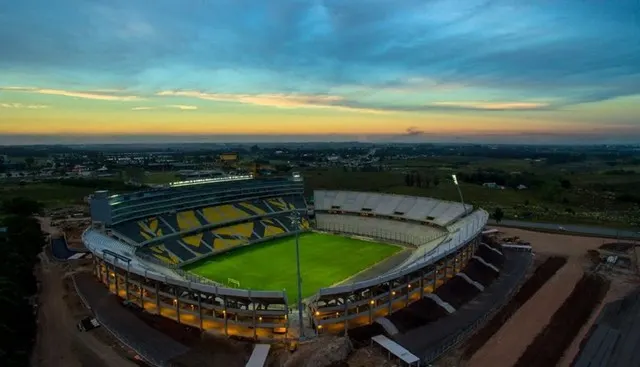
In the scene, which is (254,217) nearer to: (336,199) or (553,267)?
(336,199)

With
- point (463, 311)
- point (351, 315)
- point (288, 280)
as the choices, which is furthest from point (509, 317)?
point (288, 280)

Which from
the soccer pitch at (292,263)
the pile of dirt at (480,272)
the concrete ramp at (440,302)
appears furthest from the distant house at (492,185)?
the concrete ramp at (440,302)

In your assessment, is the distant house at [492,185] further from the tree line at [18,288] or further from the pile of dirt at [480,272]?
the tree line at [18,288]

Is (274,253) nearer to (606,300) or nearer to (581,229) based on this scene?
(606,300)

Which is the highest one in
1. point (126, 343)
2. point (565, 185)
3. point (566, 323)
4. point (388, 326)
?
point (565, 185)

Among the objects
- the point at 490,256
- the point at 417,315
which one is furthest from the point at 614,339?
the point at 490,256

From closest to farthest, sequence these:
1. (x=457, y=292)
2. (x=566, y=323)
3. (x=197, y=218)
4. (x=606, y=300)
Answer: (x=566, y=323)
(x=606, y=300)
(x=457, y=292)
(x=197, y=218)

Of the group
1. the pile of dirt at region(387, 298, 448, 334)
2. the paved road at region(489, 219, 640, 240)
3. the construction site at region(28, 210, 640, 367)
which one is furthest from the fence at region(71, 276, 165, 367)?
the paved road at region(489, 219, 640, 240)
